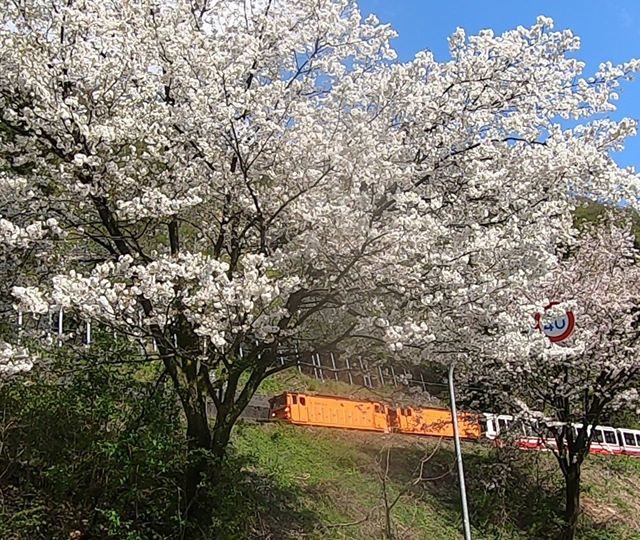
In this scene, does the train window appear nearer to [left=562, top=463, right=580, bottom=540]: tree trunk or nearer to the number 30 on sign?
[left=562, top=463, right=580, bottom=540]: tree trunk

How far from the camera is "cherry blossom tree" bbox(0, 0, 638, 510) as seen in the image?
6.95m

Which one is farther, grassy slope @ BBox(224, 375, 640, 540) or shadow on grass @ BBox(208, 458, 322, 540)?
grassy slope @ BBox(224, 375, 640, 540)

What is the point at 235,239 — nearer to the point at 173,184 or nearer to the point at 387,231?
the point at 173,184

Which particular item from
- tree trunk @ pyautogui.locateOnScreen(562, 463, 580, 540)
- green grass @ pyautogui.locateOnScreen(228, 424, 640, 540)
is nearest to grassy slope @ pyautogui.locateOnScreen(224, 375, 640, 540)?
green grass @ pyautogui.locateOnScreen(228, 424, 640, 540)

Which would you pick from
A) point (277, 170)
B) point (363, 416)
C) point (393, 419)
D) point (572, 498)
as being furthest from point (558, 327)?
point (393, 419)

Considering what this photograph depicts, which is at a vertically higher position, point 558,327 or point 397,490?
point 558,327

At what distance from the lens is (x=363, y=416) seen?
1433 cm

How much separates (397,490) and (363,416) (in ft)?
8.48

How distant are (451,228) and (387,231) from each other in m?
0.94

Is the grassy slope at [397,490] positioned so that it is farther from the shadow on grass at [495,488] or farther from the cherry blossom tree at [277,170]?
the cherry blossom tree at [277,170]

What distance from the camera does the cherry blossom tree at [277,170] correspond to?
695cm

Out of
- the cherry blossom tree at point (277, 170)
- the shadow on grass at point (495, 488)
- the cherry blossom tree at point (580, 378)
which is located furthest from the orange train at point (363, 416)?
the cherry blossom tree at point (277, 170)

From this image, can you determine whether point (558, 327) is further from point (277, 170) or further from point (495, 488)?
point (495, 488)

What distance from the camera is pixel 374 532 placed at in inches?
393
